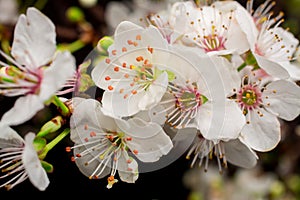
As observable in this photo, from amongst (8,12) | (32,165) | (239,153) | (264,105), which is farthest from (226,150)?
(8,12)

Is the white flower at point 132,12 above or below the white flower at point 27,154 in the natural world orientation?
below

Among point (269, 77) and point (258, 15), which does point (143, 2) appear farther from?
point (269, 77)

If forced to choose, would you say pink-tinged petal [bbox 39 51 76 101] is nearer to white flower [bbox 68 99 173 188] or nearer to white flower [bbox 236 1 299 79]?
white flower [bbox 68 99 173 188]

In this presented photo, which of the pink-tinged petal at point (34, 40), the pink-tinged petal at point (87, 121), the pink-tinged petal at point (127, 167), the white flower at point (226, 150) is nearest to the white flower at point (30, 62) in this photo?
the pink-tinged petal at point (34, 40)

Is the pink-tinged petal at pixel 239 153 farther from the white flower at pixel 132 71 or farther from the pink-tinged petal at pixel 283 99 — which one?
the white flower at pixel 132 71

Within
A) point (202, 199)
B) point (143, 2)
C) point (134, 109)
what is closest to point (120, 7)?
point (143, 2)

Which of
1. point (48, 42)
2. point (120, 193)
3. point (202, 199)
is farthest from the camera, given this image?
point (202, 199)
